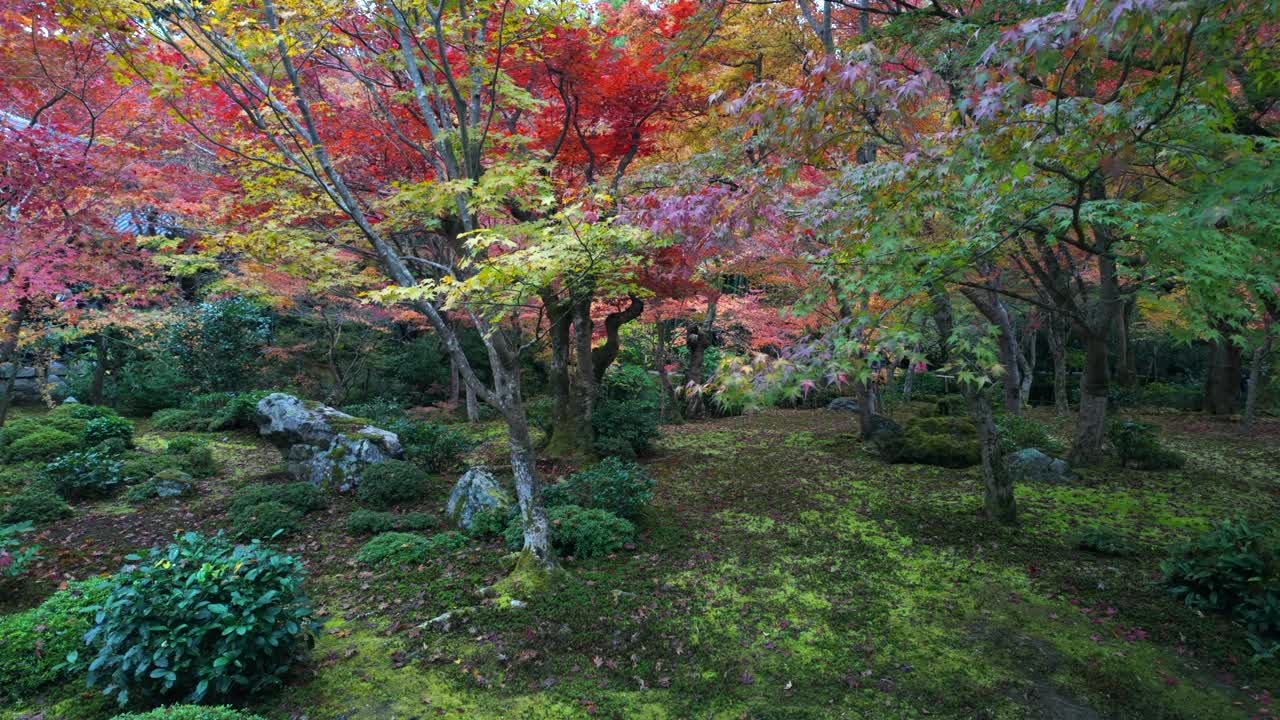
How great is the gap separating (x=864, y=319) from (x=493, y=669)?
144 inches

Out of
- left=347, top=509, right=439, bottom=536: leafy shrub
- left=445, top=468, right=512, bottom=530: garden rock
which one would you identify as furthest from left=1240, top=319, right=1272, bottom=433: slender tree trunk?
left=347, top=509, right=439, bottom=536: leafy shrub

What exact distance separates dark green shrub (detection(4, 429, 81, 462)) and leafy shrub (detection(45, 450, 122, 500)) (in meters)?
2.02

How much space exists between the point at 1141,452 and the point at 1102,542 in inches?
190

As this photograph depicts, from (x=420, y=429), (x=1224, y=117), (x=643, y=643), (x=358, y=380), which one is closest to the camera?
(x=1224, y=117)

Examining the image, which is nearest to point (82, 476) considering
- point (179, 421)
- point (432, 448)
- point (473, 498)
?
point (432, 448)

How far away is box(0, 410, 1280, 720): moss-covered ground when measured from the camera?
3979mm

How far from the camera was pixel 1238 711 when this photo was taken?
12.5 feet

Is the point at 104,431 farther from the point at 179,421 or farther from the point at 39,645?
the point at 39,645

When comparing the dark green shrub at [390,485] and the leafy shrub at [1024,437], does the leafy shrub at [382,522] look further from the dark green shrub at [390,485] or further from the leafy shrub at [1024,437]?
the leafy shrub at [1024,437]

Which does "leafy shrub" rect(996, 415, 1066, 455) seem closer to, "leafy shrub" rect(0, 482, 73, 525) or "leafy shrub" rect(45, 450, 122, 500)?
"leafy shrub" rect(0, 482, 73, 525)

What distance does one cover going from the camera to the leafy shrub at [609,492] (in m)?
7.19

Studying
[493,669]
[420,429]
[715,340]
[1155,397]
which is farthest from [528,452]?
[1155,397]

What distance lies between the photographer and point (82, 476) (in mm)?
8711

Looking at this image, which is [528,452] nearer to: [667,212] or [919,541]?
[667,212]
